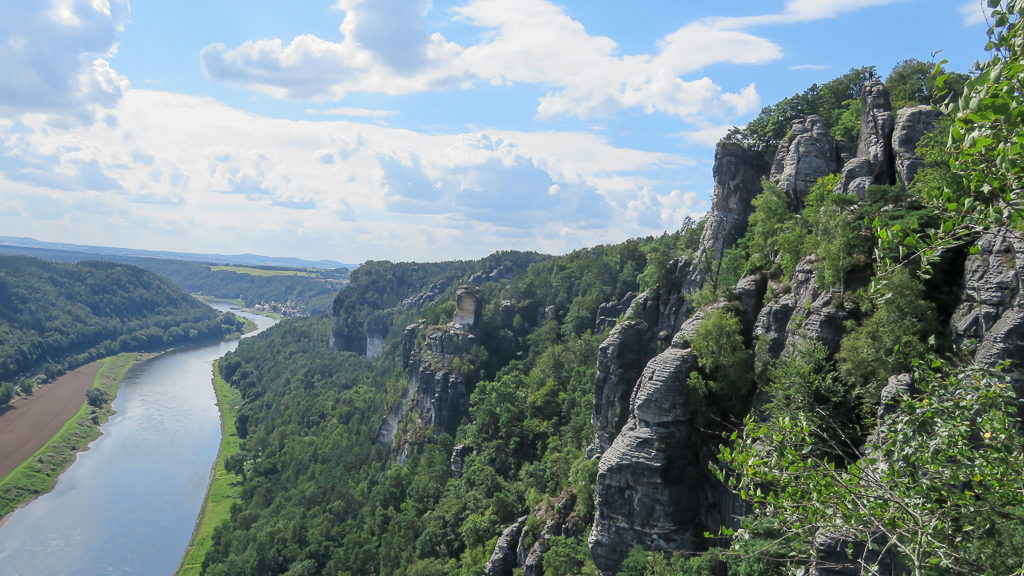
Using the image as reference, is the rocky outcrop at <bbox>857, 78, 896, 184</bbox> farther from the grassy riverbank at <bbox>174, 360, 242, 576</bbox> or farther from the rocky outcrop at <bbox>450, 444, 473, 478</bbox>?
the grassy riverbank at <bbox>174, 360, 242, 576</bbox>

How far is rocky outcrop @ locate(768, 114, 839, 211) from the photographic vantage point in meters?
29.9

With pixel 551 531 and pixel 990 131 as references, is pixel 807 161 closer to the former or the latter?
pixel 551 531

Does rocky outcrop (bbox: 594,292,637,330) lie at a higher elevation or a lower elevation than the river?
higher

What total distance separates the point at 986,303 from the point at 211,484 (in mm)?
79664

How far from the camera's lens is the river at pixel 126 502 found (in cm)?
5422

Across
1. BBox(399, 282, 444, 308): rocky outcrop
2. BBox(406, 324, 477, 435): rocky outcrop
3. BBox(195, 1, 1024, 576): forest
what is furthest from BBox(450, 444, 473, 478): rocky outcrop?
BBox(399, 282, 444, 308): rocky outcrop

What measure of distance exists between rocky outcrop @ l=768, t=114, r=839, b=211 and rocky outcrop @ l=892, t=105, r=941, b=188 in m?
4.78

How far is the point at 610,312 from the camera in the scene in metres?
58.5

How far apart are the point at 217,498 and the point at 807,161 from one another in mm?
70904

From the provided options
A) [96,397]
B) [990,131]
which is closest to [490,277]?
[96,397]

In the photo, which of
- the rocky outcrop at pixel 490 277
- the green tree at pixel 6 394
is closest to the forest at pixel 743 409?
the rocky outcrop at pixel 490 277

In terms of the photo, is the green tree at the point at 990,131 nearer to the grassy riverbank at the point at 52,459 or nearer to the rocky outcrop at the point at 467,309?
the rocky outcrop at the point at 467,309

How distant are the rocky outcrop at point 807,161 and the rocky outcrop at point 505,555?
23443mm

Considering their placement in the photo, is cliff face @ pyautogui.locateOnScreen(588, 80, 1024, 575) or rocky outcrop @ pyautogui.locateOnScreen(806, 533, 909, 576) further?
cliff face @ pyautogui.locateOnScreen(588, 80, 1024, 575)
